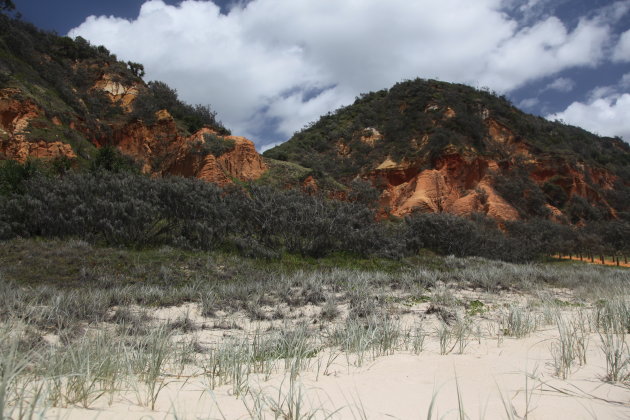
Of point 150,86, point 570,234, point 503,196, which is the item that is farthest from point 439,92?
point 150,86

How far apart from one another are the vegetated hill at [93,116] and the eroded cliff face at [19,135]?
0.13 ft

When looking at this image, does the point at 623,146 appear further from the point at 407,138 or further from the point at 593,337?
the point at 593,337

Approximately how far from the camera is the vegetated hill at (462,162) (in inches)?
1167

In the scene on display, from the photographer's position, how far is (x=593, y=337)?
3.59m

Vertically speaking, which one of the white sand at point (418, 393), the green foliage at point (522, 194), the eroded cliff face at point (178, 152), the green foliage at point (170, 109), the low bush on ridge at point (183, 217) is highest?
the green foliage at point (170, 109)

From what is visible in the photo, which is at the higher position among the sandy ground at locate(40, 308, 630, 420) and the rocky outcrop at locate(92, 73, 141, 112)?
the rocky outcrop at locate(92, 73, 141, 112)

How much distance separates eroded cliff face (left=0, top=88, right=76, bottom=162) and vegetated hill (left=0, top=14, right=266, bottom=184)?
0.13 ft

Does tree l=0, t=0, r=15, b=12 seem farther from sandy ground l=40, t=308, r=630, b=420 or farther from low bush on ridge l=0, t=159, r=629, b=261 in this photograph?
sandy ground l=40, t=308, r=630, b=420

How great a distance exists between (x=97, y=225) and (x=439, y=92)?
37897 millimetres

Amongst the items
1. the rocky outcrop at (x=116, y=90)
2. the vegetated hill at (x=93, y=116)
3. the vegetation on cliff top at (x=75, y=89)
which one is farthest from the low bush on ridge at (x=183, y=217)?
the rocky outcrop at (x=116, y=90)

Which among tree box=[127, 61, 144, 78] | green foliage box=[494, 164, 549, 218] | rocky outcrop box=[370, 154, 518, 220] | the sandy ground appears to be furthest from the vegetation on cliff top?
green foliage box=[494, 164, 549, 218]

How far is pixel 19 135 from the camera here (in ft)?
59.3

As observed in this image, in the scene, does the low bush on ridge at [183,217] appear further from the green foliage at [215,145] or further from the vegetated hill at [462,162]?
the vegetated hill at [462,162]

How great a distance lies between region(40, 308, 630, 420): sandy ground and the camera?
1.86 metres
